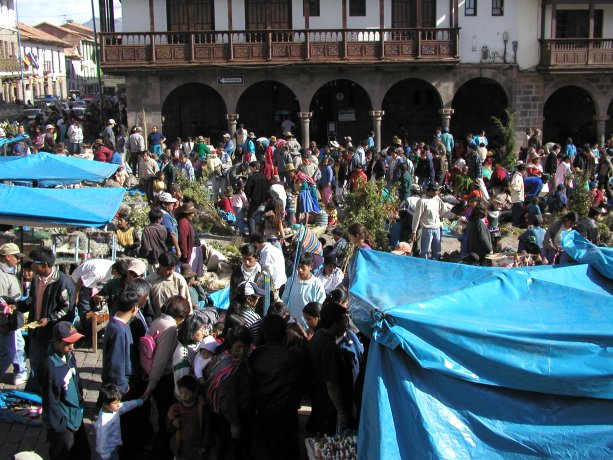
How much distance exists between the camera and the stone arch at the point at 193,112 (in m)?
28.7

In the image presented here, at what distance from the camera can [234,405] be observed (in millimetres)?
6402

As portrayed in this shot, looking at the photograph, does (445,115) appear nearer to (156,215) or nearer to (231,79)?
(231,79)

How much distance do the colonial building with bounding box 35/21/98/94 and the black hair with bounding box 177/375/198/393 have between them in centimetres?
7625

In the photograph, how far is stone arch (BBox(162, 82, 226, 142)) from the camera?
28.7 meters

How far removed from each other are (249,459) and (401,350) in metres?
1.88

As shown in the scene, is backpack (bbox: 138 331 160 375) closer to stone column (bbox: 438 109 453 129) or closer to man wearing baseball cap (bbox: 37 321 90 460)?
man wearing baseball cap (bbox: 37 321 90 460)

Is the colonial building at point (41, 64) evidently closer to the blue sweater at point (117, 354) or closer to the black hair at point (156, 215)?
the black hair at point (156, 215)

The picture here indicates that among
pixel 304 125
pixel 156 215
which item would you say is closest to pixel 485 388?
pixel 156 215

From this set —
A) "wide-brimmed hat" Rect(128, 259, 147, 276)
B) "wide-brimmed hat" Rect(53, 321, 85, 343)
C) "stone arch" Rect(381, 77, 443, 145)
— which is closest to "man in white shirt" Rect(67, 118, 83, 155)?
"stone arch" Rect(381, 77, 443, 145)

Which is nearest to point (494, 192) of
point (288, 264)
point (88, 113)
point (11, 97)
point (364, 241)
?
point (288, 264)

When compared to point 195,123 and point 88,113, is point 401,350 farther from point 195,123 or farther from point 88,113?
point 88,113

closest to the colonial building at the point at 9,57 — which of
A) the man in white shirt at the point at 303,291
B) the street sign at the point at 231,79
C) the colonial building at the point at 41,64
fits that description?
the colonial building at the point at 41,64

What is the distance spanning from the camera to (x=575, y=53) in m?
26.2

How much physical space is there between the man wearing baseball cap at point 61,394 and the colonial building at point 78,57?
7584 centimetres
